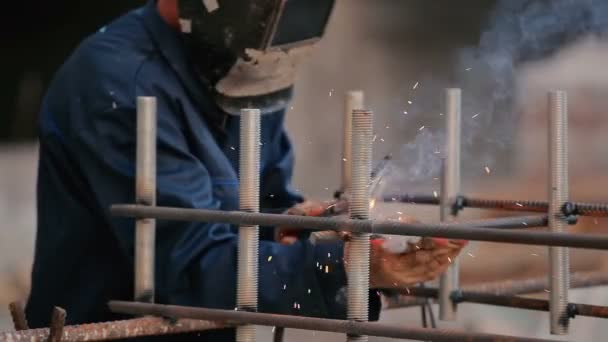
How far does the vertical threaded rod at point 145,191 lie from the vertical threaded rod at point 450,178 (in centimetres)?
107

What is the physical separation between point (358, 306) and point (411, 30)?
22.2ft

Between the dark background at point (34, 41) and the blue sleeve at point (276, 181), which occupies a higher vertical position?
the dark background at point (34, 41)

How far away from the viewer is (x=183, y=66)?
356 cm

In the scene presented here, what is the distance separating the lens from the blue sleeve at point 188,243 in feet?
10.5

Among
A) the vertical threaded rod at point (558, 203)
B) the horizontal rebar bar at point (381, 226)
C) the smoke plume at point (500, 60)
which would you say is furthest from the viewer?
the smoke plume at point (500, 60)

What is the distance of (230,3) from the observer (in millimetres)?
3510

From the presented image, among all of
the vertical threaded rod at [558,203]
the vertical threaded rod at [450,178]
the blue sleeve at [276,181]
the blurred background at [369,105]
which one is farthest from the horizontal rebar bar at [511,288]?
the blurred background at [369,105]

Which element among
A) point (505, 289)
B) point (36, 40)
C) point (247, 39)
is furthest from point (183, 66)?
point (36, 40)

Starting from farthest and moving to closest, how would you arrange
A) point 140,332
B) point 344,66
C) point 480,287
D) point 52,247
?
point 344,66, point 480,287, point 52,247, point 140,332

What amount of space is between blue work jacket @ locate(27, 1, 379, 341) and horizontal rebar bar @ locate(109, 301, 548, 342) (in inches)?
5.4

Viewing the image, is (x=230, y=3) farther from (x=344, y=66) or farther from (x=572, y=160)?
(x=572, y=160)

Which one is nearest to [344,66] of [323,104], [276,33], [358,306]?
[323,104]

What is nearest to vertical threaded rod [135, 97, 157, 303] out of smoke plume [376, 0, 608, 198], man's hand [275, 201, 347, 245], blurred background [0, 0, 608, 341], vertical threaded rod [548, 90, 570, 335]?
man's hand [275, 201, 347, 245]

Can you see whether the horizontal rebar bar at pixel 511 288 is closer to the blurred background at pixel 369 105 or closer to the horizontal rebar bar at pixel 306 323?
the horizontal rebar bar at pixel 306 323
